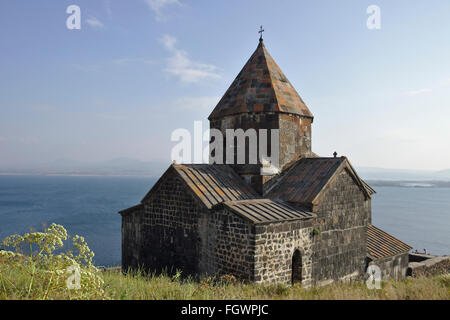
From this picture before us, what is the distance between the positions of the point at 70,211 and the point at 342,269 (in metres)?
71.7

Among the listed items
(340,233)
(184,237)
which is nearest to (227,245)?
(184,237)

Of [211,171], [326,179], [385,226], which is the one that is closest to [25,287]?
[211,171]

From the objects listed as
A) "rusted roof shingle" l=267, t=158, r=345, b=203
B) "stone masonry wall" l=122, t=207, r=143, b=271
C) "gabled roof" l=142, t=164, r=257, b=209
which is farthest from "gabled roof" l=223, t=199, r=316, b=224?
"stone masonry wall" l=122, t=207, r=143, b=271

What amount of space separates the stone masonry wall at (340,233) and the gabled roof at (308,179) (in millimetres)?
267

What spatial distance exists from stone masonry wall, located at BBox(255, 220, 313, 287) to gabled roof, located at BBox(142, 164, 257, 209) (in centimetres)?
191

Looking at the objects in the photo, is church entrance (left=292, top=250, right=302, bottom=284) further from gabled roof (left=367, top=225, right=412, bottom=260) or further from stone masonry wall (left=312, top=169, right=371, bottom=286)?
gabled roof (left=367, top=225, right=412, bottom=260)

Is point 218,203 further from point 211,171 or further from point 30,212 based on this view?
point 30,212

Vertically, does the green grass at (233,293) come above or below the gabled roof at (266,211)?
below

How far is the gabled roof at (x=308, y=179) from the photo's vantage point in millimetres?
10453

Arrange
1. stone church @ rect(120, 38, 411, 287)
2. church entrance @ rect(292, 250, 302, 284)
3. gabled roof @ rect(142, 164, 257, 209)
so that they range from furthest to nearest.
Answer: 1. gabled roof @ rect(142, 164, 257, 209)
2. church entrance @ rect(292, 250, 302, 284)
3. stone church @ rect(120, 38, 411, 287)

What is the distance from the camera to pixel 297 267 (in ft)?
31.6

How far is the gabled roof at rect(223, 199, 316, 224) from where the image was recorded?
28.5ft

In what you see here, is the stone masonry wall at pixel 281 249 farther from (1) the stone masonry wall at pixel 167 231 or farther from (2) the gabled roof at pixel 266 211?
(1) the stone masonry wall at pixel 167 231

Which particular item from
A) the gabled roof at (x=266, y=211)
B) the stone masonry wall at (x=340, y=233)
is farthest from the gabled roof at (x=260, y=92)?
the gabled roof at (x=266, y=211)
